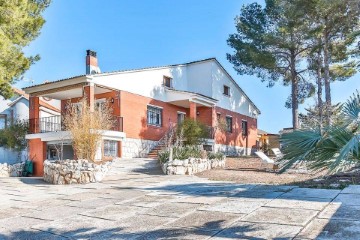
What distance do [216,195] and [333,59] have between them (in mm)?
20608

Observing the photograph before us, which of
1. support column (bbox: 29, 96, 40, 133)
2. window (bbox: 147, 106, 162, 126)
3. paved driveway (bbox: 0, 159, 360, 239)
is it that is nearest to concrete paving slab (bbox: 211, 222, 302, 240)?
paved driveway (bbox: 0, 159, 360, 239)

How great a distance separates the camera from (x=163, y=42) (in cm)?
1844

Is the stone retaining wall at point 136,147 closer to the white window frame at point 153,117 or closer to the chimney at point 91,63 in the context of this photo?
the white window frame at point 153,117

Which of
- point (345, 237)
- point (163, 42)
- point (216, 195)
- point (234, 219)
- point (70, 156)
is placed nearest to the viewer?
point (345, 237)

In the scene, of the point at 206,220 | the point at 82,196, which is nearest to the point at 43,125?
the point at 82,196

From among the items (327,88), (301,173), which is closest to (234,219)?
(301,173)

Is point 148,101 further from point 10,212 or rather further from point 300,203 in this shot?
point 300,203

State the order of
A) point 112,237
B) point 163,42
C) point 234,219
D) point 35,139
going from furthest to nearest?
point 35,139 < point 163,42 < point 234,219 < point 112,237

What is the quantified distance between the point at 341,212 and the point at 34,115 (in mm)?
18672

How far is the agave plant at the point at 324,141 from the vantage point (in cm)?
423

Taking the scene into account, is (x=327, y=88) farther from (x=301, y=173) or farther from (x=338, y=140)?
(x=338, y=140)

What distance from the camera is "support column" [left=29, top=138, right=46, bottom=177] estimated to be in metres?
19.9

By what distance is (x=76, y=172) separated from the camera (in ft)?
43.0

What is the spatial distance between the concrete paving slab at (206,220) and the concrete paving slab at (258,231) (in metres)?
0.26
